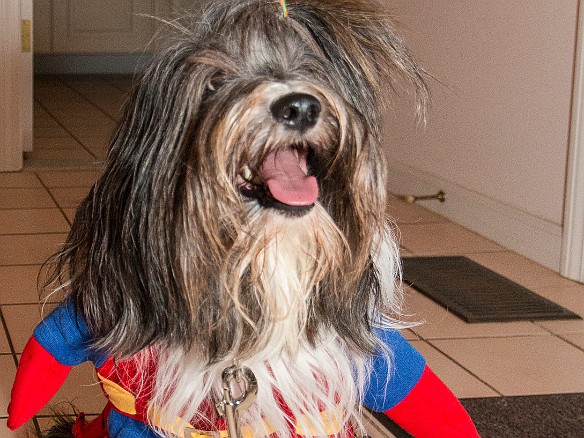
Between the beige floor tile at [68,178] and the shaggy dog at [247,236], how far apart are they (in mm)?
2590

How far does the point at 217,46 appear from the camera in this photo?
1374mm

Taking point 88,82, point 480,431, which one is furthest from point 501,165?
point 88,82

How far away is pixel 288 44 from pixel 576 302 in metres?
1.75

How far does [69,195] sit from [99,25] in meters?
3.29

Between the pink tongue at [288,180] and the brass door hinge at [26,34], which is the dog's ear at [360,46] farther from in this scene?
the brass door hinge at [26,34]

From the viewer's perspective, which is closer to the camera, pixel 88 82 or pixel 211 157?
pixel 211 157

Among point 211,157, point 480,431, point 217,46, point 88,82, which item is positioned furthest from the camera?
point 88,82

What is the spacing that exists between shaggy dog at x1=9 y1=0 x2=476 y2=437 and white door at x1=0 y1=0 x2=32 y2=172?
2864 mm

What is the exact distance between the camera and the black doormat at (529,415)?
6.97 ft

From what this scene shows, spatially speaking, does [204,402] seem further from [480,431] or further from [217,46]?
[480,431]

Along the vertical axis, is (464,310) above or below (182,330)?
below

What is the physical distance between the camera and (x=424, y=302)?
2895mm

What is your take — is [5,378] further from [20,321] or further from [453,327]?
[453,327]

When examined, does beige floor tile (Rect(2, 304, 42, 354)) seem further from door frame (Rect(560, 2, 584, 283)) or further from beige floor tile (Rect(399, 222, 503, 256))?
door frame (Rect(560, 2, 584, 283))
